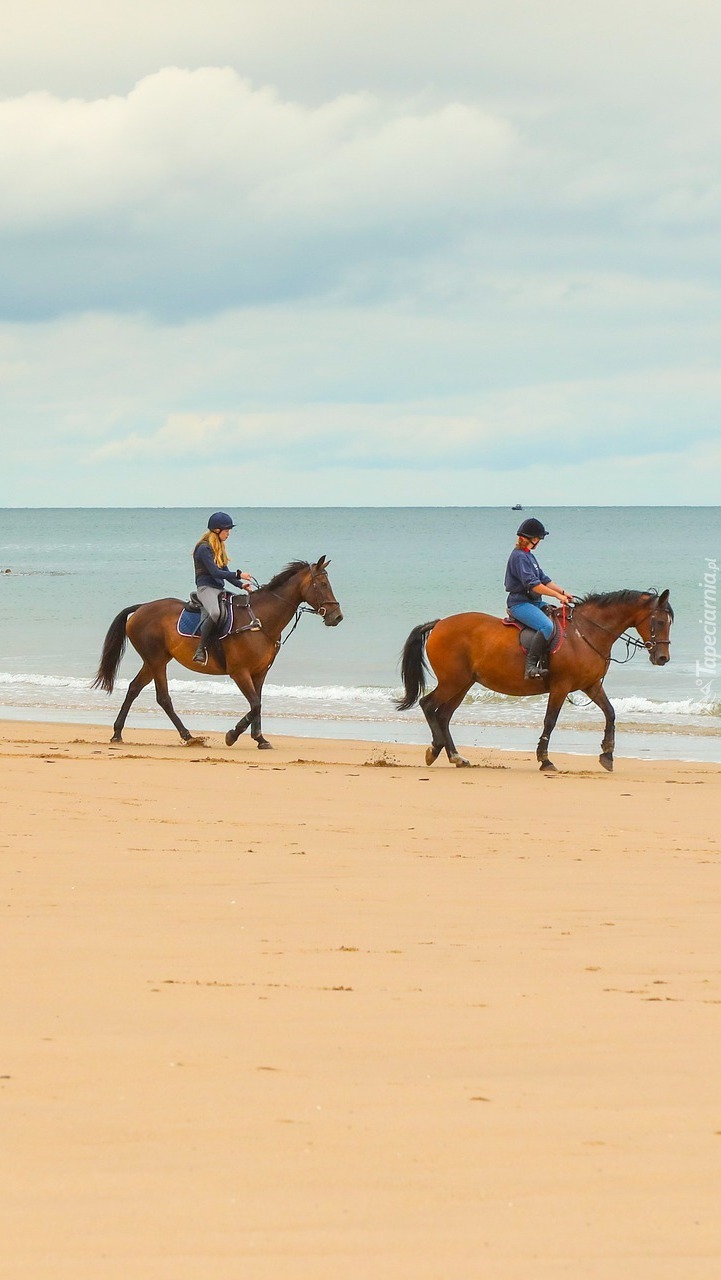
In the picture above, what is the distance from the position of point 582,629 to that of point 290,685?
9796mm

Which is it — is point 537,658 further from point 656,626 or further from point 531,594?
point 656,626

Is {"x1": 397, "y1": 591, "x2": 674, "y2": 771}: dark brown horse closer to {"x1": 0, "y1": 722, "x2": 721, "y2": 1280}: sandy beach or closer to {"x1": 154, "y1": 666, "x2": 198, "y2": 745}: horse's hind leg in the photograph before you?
{"x1": 154, "y1": 666, "x2": 198, "y2": 745}: horse's hind leg

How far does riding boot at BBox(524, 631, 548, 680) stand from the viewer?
486 inches

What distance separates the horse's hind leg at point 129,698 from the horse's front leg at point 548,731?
166 inches

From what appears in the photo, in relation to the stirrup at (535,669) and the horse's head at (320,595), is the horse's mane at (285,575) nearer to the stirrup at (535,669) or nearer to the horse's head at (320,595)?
the horse's head at (320,595)

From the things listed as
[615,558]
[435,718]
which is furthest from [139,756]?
[615,558]

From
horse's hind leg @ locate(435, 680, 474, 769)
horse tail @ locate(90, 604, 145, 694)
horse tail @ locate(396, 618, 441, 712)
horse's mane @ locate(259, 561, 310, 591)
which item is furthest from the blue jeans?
horse tail @ locate(90, 604, 145, 694)

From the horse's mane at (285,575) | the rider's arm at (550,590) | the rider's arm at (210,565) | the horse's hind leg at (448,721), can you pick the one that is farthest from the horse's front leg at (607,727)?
the rider's arm at (210,565)

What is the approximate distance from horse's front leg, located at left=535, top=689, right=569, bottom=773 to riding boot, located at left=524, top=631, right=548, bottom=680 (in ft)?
0.85

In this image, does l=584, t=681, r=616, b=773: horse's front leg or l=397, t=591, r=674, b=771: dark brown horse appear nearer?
l=584, t=681, r=616, b=773: horse's front leg

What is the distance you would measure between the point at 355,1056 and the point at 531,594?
876 cm

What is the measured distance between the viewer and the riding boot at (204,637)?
13.6 m

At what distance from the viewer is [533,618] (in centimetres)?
1235

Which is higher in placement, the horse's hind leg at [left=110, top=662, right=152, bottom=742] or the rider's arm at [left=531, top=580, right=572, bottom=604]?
the rider's arm at [left=531, top=580, right=572, bottom=604]
